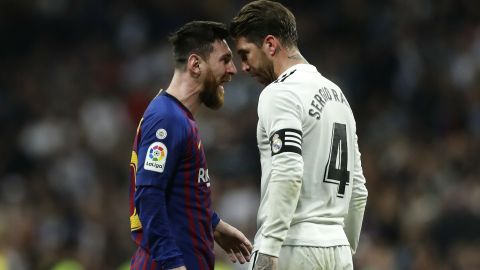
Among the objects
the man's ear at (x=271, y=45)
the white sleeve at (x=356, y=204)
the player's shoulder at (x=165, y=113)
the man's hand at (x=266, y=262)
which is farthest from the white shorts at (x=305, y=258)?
the man's ear at (x=271, y=45)

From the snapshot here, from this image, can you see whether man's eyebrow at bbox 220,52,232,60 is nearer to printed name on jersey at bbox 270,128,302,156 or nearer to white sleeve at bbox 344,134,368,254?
printed name on jersey at bbox 270,128,302,156

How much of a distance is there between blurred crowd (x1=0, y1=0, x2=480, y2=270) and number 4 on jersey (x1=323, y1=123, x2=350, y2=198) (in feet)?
14.1

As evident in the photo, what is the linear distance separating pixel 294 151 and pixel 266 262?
50 cm

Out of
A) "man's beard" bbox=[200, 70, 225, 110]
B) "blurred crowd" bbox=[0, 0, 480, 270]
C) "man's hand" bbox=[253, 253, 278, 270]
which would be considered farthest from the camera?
"blurred crowd" bbox=[0, 0, 480, 270]

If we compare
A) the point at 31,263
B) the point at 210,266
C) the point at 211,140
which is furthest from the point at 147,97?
the point at 210,266

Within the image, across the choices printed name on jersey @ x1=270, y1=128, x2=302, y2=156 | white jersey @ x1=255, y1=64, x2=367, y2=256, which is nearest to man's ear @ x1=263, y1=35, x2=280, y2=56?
white jersey @ x1=255, y1=64, x2=367, y2=256

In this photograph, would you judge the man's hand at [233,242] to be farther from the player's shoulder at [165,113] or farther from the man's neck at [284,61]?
the man's neck at [284,61]

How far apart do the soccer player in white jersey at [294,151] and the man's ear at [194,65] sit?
212 mm

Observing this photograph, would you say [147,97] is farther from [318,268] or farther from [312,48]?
[318,268]

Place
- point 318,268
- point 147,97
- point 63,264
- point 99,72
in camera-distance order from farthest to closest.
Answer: point 99,72 < point 147,97 < point 63,264 < point 318,268

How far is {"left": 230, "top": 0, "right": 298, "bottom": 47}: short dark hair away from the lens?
5219 mm

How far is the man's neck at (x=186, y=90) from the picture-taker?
5.26 m

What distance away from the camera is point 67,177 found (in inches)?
497

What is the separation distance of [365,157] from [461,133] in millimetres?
988
